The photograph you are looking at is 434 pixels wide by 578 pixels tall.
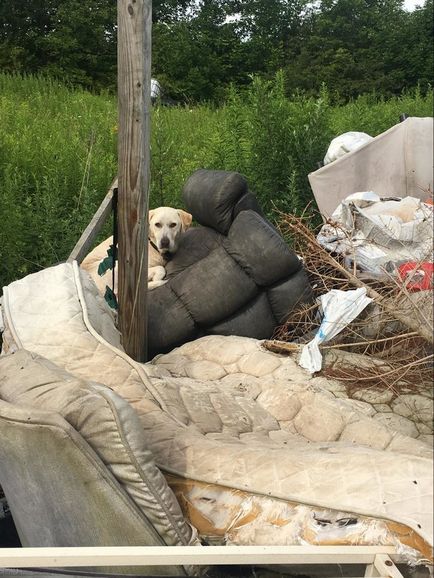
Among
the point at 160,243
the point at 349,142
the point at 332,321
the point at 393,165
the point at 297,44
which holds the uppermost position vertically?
the point at 297,44

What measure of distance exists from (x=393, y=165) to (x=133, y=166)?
119 cm

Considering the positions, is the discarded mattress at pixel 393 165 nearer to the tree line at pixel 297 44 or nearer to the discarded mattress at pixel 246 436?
the tree line at pixel 297 44

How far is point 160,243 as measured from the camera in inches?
145

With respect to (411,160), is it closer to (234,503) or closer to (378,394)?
(378,394)

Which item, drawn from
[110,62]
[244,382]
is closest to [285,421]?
[244,382]

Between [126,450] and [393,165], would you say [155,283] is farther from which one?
[126,450]

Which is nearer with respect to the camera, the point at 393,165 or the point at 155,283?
the point at 393,165

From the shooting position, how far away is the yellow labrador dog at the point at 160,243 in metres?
3.54

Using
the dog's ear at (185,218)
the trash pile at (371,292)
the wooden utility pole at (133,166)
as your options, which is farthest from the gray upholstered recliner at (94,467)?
the dog's ear at (185,218)

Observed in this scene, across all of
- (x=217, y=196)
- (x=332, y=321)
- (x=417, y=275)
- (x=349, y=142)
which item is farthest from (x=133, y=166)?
(x=417, y=275)

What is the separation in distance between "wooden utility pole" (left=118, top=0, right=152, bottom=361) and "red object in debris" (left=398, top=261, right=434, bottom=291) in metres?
1.18

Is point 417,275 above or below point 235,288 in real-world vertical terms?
above

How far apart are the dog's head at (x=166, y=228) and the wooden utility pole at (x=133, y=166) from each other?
0.84 meters

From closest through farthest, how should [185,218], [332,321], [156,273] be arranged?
[332,321] < [156,273] < [185,218]
